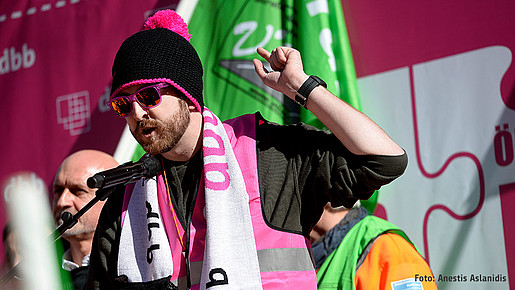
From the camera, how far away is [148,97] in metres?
1.71

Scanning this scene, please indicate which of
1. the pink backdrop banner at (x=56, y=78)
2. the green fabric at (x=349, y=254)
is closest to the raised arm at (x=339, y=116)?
the green fabric at (x=349, y=254)

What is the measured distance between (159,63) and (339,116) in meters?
0.57

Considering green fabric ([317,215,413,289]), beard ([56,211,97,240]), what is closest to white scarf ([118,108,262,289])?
green fabric ([317,215,413,289])

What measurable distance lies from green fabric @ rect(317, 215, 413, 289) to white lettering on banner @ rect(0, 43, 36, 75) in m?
2.68

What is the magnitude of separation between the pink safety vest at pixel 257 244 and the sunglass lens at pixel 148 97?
0.81ft

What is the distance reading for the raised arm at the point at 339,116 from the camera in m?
1.50

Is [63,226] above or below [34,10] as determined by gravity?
below

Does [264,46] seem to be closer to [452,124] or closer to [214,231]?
[452,124]

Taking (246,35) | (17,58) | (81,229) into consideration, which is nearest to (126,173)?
(81,229)

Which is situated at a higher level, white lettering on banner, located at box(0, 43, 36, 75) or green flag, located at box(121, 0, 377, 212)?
white lettering on banner, located at box(0, 43, 36, 75)

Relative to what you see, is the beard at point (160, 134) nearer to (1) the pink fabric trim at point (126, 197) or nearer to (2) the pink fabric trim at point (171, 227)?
(2) the pink fabric trim at point (171, 227)

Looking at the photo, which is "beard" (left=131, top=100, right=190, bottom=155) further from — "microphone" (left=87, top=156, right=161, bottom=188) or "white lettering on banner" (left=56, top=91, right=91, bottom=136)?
"white lettering on banner" (left=56, top=91, right=91, bottom=136)

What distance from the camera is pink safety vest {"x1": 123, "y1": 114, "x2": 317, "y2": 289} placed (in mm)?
1590

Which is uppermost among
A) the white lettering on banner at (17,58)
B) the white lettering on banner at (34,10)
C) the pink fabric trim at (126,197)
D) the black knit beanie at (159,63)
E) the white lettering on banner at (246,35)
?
the white lettering on banner at (34,10)
